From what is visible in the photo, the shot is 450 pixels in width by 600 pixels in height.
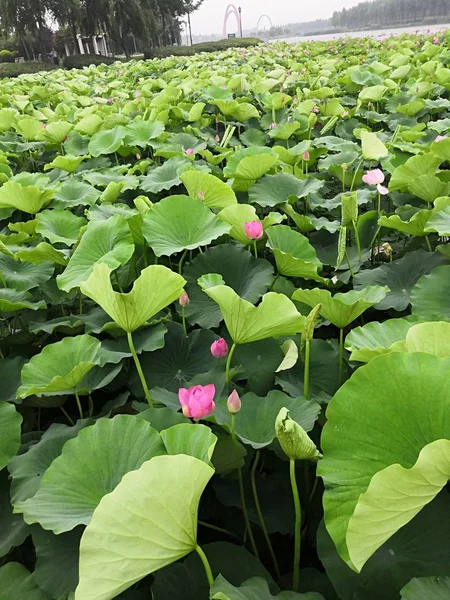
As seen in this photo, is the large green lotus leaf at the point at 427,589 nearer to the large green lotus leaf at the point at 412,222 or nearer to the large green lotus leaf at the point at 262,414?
the large green lotus leaf at the point at 262,414

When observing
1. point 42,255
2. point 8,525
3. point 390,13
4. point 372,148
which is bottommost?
point 8,525

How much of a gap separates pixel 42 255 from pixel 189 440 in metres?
0.69

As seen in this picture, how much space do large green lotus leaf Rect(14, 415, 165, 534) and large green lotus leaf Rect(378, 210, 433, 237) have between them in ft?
2.31

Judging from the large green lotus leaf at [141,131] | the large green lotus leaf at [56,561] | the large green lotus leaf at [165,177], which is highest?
the large green lotus leaf at [141,131]

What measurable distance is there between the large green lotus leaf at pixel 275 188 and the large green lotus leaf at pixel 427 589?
3.41ft

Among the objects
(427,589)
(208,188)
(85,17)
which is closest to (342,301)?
(427,589)

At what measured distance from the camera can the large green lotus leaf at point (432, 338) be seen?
1.94ft

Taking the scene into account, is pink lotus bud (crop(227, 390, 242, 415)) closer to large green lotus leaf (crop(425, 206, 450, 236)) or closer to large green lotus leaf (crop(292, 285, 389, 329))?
large green lotus leaf (crop(292, 285, 389, 329))

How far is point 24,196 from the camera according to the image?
55.9 inches

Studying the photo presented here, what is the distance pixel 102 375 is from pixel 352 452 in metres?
0.49

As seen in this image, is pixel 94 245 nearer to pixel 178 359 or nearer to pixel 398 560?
pixel 178 359

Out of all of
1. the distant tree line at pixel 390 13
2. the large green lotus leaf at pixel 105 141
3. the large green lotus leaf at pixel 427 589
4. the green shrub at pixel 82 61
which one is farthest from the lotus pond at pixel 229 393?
the distant tree line at pixel 390 13

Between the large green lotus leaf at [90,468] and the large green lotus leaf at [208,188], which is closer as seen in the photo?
the large green lotus leaf at [90,468]

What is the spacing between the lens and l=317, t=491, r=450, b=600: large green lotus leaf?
54 cm
